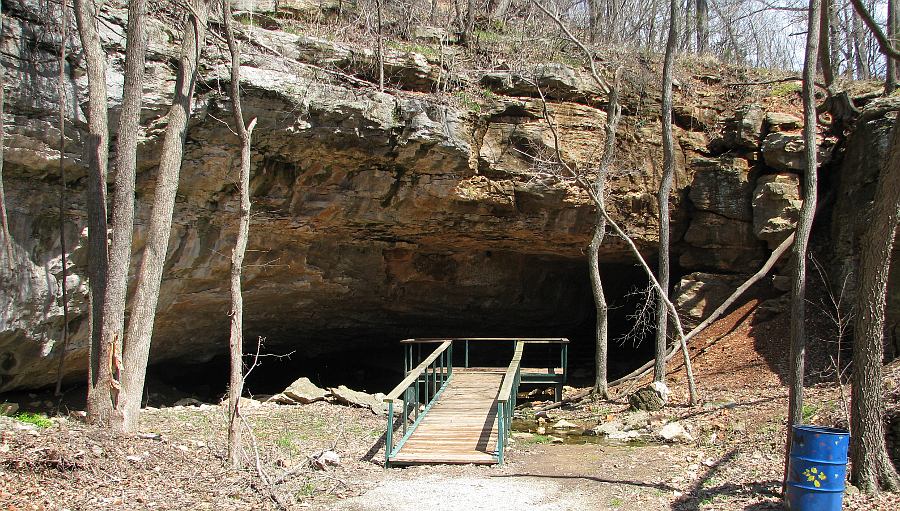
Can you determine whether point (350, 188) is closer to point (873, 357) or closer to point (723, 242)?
point (723, 242)

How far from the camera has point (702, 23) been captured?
2089 centimetres

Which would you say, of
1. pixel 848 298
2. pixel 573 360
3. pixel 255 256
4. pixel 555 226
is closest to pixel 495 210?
pixel 555 226

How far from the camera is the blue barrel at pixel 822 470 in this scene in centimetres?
547

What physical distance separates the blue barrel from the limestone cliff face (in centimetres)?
796

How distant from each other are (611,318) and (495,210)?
26.1 ft

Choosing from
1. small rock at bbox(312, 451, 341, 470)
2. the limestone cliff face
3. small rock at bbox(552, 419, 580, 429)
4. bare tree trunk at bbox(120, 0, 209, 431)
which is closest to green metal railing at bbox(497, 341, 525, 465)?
small rock at bbox(552, 419, 580, 429)

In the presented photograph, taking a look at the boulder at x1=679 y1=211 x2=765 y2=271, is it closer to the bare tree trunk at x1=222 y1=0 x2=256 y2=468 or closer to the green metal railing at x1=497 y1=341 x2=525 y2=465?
the green metal railing at x1=497 y1=341 x2=525 y2=465

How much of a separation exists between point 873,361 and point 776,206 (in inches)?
305

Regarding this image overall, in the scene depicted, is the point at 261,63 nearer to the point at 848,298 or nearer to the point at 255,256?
the point at 255,256

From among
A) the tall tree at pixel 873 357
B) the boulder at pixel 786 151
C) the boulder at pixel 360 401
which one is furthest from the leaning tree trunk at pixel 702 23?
the tall tree at pixel 873 357

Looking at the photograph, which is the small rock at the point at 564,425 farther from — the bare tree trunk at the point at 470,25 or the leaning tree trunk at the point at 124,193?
the bare tree trunk at the point at 470,25

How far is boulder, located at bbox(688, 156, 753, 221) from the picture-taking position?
1364 cm

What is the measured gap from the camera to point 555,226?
13.7 metres

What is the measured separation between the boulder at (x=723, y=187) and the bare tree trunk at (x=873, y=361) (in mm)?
7833
